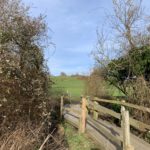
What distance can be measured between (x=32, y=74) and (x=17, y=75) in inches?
45.1

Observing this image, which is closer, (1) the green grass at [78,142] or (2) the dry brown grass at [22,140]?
(2) the dry brown grass at [22,140]

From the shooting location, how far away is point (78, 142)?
1291 centimetres

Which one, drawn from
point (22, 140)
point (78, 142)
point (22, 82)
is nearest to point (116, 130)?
point (78, 142)

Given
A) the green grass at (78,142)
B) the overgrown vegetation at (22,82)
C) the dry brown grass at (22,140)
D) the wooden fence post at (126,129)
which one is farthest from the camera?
the green grass at (78,142)

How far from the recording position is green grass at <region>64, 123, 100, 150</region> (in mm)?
11961

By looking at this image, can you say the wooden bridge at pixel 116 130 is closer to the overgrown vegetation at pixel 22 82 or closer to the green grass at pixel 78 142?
the green grass at pixel 78 142

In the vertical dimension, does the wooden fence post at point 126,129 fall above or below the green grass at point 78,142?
above

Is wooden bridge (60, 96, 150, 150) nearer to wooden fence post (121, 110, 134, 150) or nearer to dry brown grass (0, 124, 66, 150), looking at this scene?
wooden fence post (121, 110, 134, 150)

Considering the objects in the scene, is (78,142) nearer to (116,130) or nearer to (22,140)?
(116,130)

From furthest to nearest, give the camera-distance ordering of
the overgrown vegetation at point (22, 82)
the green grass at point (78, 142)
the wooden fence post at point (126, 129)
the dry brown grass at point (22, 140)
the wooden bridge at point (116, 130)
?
the green grass at point (78, 142) → the overgrown vegetation at point (22, 82) → the dry brown grass at point (22, 140) → the wooden bridge at point (116, 130) → the wooden fence post at point (126, 129)

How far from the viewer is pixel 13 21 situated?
15703mm

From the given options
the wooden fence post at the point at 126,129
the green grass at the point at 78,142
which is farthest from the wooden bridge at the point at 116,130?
the green grass at the point at 78,142

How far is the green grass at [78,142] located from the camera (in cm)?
1196

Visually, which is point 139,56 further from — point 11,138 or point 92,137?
point 11,138
